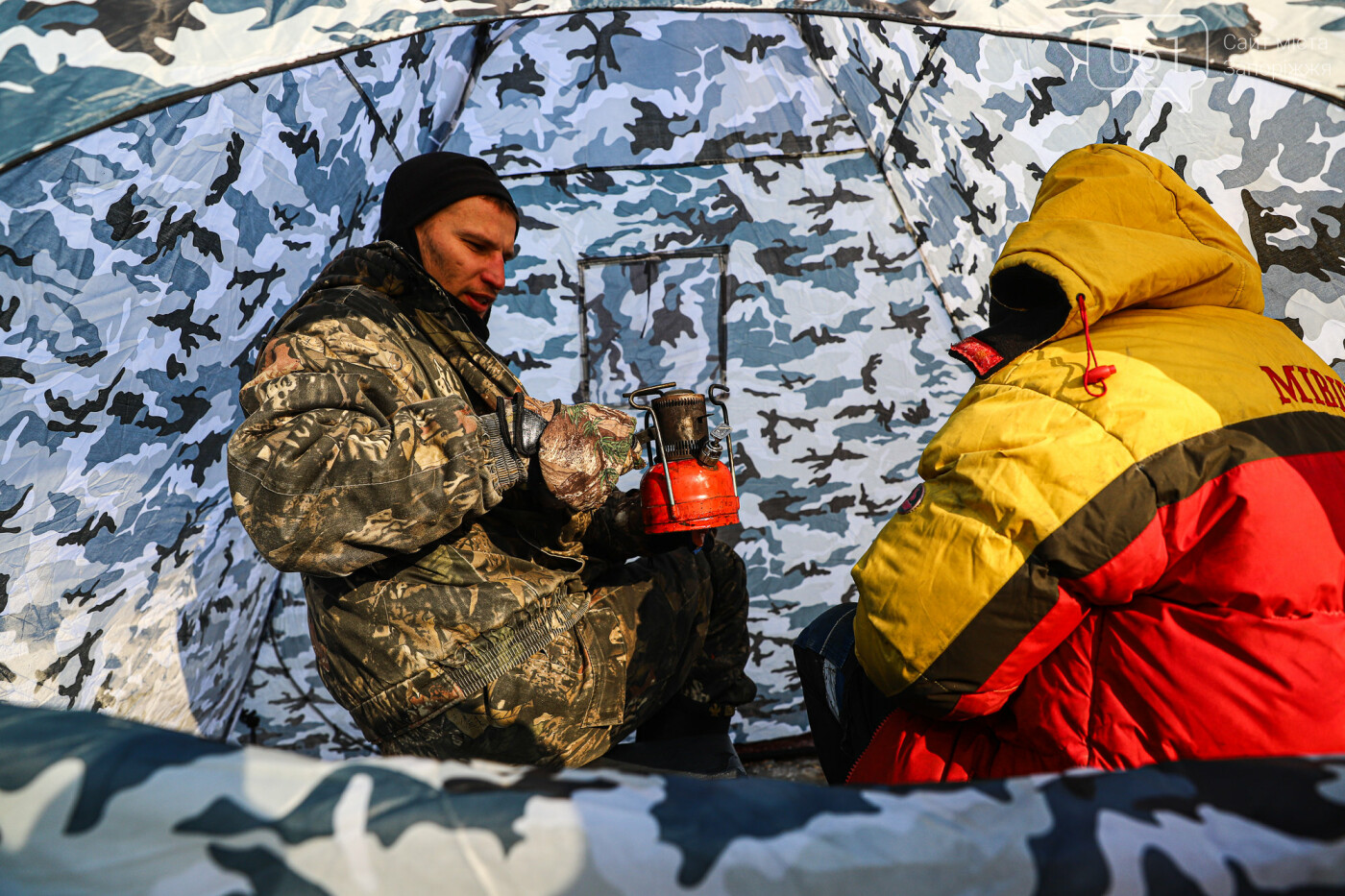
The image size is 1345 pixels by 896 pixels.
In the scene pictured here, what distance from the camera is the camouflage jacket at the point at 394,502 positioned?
1.30 meters

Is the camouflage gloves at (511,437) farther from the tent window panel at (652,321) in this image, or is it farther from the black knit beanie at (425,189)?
the tent window panel at (652,321)

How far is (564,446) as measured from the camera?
1.48m

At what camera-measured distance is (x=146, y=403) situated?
1726mm

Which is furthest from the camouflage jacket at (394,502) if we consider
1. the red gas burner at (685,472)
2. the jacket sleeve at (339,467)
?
the red gas burner at (685,472)

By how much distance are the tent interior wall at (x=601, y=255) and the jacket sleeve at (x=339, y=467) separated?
438mm

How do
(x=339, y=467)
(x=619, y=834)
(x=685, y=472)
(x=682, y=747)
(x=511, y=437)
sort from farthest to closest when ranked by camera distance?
1. (x=682, y=747)
2. (x=685, y=472)
3. (x=511, y=437)
4. (x=339, y=467)
5. (x=619, y=834)

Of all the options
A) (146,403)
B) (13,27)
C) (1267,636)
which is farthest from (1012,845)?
(146,403)

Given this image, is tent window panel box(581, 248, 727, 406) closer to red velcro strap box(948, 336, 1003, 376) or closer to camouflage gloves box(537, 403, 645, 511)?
camouflage gloves box(537, 403, 645, 511)

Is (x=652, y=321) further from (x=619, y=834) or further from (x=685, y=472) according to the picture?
(x=619, y=834)

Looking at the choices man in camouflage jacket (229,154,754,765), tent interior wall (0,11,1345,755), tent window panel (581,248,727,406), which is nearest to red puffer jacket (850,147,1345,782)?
tent interior wall (0,11,1345,755)

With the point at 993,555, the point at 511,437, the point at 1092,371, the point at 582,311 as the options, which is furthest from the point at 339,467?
the point at 582,311

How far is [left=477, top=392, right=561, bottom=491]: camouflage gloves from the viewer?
4.70ft

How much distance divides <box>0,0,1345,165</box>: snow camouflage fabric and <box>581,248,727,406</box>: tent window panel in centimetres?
114

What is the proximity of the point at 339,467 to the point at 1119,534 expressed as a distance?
3.61ft
